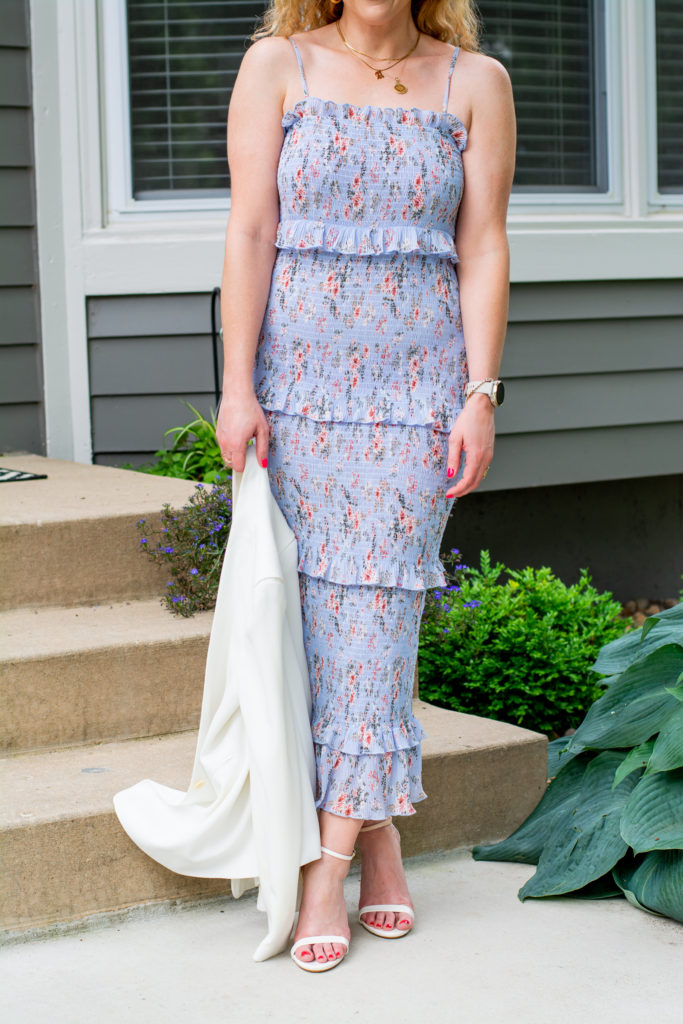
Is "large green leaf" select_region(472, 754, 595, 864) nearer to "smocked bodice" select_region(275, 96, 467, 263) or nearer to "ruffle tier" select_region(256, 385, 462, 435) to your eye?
"ruffle tier" select_region(256, 385, 462, 435)

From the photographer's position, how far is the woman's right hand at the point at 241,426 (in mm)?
1983

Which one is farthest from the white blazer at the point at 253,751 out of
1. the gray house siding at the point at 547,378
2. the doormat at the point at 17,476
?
the gray house siding at the point at 547,378

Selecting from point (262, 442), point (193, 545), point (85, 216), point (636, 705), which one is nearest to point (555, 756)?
point (636, 705)

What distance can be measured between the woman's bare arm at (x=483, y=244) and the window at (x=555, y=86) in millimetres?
2361

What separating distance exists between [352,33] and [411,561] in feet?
3.03

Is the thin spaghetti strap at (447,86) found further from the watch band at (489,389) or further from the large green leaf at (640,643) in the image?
the large green leaf at (640,643)

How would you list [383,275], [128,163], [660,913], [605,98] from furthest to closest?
[605,98], [128,163], [660,913], [383,275]

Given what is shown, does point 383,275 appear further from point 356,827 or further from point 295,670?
point 356,827

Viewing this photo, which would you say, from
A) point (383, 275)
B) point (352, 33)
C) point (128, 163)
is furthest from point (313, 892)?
point (128, 163)

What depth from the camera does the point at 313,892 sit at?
205 centimetres

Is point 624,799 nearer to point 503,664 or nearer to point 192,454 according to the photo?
point 503,664

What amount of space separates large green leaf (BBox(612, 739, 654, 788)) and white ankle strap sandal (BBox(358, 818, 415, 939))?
0.45m

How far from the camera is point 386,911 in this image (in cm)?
214

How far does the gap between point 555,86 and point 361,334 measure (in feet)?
9.35
